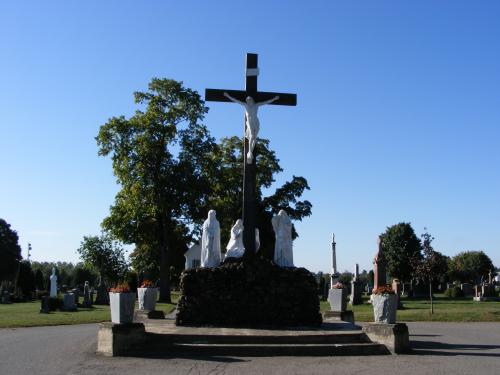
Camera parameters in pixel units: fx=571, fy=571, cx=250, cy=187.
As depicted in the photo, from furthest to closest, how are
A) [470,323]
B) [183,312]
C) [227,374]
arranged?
[470,323] → [183,312] → [227,374]

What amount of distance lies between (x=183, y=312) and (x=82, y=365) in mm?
4547

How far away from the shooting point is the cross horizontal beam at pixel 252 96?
16812mm

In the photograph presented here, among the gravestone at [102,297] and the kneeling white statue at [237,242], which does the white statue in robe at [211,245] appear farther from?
the gravestone at [102,297]

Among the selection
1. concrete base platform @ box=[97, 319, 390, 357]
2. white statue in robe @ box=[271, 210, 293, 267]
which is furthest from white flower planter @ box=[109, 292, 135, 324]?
white statue in robe @ box=[271, 210, 293, 267]

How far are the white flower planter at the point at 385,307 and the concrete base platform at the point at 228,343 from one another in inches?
24.2

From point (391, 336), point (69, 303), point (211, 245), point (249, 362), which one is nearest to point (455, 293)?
point (69, 303)

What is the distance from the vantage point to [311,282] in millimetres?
15336

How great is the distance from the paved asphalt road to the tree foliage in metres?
52.7

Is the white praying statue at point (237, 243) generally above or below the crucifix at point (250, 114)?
below

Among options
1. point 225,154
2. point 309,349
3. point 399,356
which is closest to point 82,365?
point 309,349

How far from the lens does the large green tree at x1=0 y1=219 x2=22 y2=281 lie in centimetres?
7050

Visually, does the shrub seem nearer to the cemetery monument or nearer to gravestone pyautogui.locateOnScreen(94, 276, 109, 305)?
gravestone pyautogui.locateOnScreen(94, 276, 109, 305)

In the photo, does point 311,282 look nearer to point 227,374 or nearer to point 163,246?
point 227,374

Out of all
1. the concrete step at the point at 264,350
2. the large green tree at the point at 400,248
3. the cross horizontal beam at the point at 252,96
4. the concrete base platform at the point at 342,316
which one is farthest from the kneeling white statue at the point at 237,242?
the large green tree at the point at 400,248
